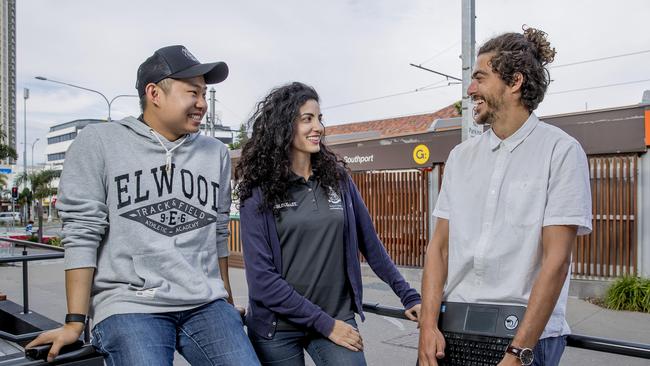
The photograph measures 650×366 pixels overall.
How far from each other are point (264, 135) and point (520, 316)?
4.43 feet

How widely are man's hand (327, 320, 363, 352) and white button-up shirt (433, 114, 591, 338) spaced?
17.6 inches

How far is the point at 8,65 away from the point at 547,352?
424ft

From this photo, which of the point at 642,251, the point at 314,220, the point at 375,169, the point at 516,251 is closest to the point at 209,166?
the point at 314,220

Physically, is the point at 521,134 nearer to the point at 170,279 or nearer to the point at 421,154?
the point at 170,279

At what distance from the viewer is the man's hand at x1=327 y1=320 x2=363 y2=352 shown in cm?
217

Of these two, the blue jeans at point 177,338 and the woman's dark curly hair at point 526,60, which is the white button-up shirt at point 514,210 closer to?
the woman's dark curly hair at point 526,60

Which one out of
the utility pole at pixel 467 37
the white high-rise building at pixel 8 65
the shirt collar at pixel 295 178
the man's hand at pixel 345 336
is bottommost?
the man's hand at pixel 345 336

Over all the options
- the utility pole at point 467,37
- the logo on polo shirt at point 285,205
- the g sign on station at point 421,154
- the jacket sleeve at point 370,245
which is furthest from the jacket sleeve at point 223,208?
the g sign on station at point 421,154

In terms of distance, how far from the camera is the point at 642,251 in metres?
8.76

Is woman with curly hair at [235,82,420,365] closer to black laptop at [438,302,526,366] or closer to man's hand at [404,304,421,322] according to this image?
man's hand at [404,304,421,322]

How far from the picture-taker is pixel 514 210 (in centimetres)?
179

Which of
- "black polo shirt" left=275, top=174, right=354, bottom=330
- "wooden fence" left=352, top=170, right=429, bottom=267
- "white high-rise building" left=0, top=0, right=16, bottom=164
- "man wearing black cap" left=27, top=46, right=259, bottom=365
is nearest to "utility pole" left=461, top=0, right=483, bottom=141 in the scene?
"wooden fence" left=352, top=170, right=429, bottom=267

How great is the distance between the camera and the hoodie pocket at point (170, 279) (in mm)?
1987

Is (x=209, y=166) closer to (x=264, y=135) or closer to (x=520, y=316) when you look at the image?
(x=264, y=135)
